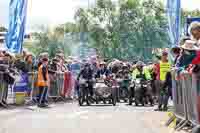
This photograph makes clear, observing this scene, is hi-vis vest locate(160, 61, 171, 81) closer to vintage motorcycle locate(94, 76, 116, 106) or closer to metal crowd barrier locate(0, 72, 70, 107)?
vintage motorcycle locate(94, 76, 116, 106)

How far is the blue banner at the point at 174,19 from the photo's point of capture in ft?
60.3

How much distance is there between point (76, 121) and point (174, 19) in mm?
4847

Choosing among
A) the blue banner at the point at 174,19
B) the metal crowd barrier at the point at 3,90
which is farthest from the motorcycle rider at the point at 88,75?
the blue banner at the point at 174,19

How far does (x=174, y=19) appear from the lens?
60.9ft

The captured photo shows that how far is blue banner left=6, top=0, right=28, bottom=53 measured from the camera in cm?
2175

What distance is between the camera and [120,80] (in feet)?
88.1

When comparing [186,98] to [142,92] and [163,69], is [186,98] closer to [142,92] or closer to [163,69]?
[163,69]

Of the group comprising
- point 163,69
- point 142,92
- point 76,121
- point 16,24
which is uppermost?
point 16,24

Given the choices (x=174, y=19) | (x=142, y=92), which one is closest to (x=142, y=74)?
(x=142, y=92)

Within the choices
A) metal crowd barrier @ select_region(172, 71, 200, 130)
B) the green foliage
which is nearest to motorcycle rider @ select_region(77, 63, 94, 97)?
metal crowd barrier @ select_region(172, 71, 200, 130)

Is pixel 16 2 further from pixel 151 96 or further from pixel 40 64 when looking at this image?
pixel 151 96

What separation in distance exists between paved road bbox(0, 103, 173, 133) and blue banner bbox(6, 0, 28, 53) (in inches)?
113

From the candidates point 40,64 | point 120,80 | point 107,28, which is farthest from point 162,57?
point 107,28

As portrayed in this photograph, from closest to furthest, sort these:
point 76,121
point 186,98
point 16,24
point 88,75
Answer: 1. point 186,98
2. point 76,121
3. point 16,24
4. point 88,75
